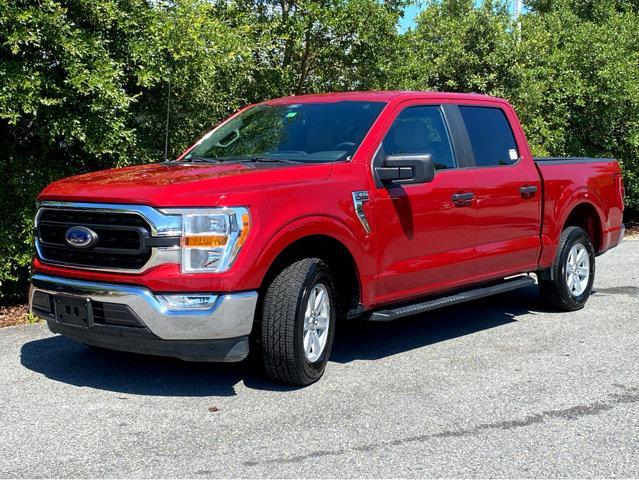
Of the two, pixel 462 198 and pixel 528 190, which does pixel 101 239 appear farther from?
pixel 528 190

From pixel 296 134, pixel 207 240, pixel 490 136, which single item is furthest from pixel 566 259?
pixel 207 240

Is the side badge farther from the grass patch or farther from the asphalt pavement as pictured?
the grass patch

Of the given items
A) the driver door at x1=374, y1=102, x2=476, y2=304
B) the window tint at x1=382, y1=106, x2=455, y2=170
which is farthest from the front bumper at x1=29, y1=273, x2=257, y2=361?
the window tint at x1=382, y1=106, x2=455, y2=170

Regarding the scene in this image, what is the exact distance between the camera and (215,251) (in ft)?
15.4

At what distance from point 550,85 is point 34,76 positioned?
1061cm

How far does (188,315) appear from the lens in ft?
15.3

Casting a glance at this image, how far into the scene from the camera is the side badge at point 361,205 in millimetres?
5465

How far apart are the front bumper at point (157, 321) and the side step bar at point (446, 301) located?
1202 millimetres

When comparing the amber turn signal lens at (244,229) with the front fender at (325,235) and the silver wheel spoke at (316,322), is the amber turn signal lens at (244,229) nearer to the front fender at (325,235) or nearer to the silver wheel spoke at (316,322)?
the front fender at (325,235)

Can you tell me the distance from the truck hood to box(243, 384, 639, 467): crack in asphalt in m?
A: 1.52

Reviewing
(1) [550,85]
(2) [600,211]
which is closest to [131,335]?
(2) [600,211]

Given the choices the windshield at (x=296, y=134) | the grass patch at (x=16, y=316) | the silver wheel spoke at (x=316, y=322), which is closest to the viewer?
the silver wheel spoke at (x=316, y=322)

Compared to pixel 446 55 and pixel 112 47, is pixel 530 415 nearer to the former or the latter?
pixel 112 47

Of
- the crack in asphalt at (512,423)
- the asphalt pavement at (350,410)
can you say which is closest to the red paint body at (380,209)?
the asphalt pavement at (350,410)
